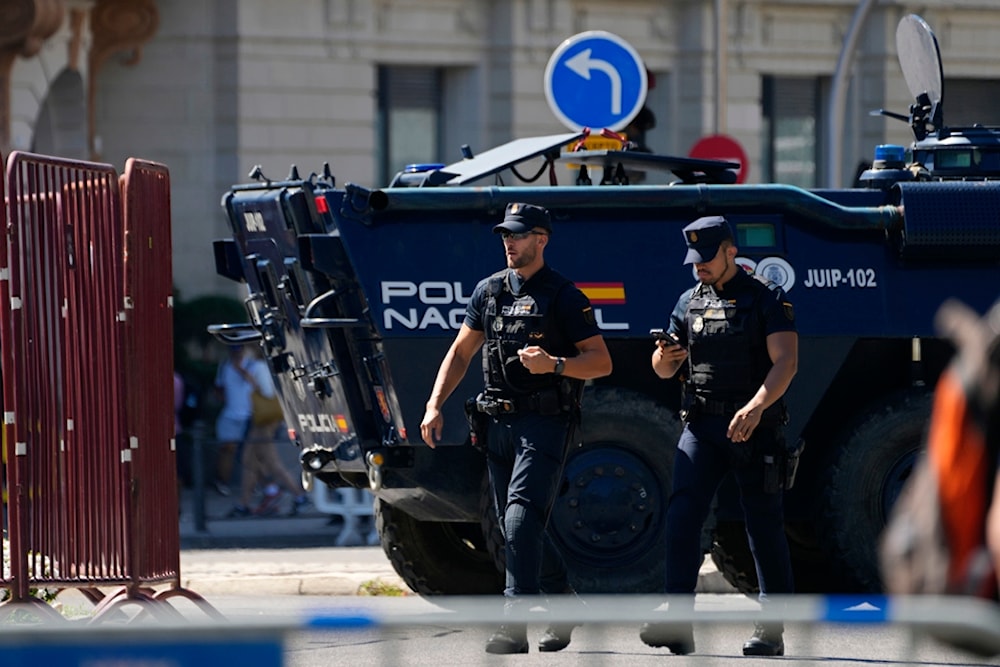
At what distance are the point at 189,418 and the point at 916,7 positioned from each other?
12066mm

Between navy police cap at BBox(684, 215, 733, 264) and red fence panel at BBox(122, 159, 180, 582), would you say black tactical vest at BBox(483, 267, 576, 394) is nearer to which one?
navy police cap at BBox(684, 215, 733, 264)

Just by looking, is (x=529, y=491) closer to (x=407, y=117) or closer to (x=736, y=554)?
(x=736, y=554)

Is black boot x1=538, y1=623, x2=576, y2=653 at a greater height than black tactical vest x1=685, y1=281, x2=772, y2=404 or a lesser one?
lesser

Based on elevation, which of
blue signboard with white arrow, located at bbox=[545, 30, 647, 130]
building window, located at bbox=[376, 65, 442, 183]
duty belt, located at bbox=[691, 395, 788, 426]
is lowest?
duty belt, located at bbox=[691, 395, 788, 426]

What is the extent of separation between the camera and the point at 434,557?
10.2m

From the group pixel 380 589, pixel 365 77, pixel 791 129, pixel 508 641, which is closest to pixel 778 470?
Result: pixel 508 641

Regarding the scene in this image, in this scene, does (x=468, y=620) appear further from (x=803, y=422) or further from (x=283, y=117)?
(x=283, y=117)

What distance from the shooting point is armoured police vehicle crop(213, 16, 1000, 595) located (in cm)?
918

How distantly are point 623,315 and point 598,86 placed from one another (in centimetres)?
390

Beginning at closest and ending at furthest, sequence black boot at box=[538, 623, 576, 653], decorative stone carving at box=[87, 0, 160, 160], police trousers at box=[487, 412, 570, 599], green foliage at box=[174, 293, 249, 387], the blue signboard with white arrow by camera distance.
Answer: black boot at box=[538, 623, 576, 653], police trousers at box=[487, 412, 570, 599], the blue signboard with white arrow, green foliage at box=[174, 293, 249, 387], decorative stone carving at box=[87, 0, 160, 160]

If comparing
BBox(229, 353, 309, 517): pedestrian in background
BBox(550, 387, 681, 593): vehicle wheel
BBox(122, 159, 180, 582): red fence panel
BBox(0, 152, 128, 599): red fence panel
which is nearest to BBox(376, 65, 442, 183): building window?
BBox(229, 353, 309, 517): pedestrian in background

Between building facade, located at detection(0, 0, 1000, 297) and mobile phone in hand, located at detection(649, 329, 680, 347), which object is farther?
building facade, located at detection(0, 0, 1000, 297)

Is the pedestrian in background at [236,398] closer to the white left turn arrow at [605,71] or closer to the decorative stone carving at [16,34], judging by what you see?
the decorative stone carving at [16,34]

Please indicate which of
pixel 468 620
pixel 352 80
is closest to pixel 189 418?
pixel 352 80
